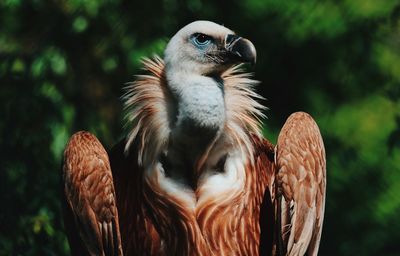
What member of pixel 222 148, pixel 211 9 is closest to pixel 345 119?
pixel 211 9

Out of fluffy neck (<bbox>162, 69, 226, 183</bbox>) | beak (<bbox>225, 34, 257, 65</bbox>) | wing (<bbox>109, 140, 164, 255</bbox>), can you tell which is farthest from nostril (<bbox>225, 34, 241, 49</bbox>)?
wing (<bbox>109, 140, 164, 255</bbox>)

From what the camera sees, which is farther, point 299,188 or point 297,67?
point 297,67

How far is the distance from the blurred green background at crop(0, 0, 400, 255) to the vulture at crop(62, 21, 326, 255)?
1407 millimetres

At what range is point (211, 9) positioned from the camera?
863 centimetres

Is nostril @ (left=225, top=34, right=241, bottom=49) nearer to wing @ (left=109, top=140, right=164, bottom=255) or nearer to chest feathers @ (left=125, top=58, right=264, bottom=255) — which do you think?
chest feathers @ (left=125, top=58, right=264, bottom=255)

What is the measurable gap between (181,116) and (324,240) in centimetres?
376

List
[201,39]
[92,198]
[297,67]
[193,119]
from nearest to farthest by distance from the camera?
[193,119], [92,198], [201,39], [297,67]

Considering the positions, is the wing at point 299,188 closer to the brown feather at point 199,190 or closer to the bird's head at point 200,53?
the brown feather at point 199,190

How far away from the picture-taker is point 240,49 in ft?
16.7

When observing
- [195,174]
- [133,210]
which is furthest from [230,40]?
[133,210]

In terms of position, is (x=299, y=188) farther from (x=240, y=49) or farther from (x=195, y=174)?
(x=240, y=49)

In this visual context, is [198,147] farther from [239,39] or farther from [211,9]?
[211,9]

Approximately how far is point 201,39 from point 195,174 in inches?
24.6

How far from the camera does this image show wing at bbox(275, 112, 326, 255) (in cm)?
513
